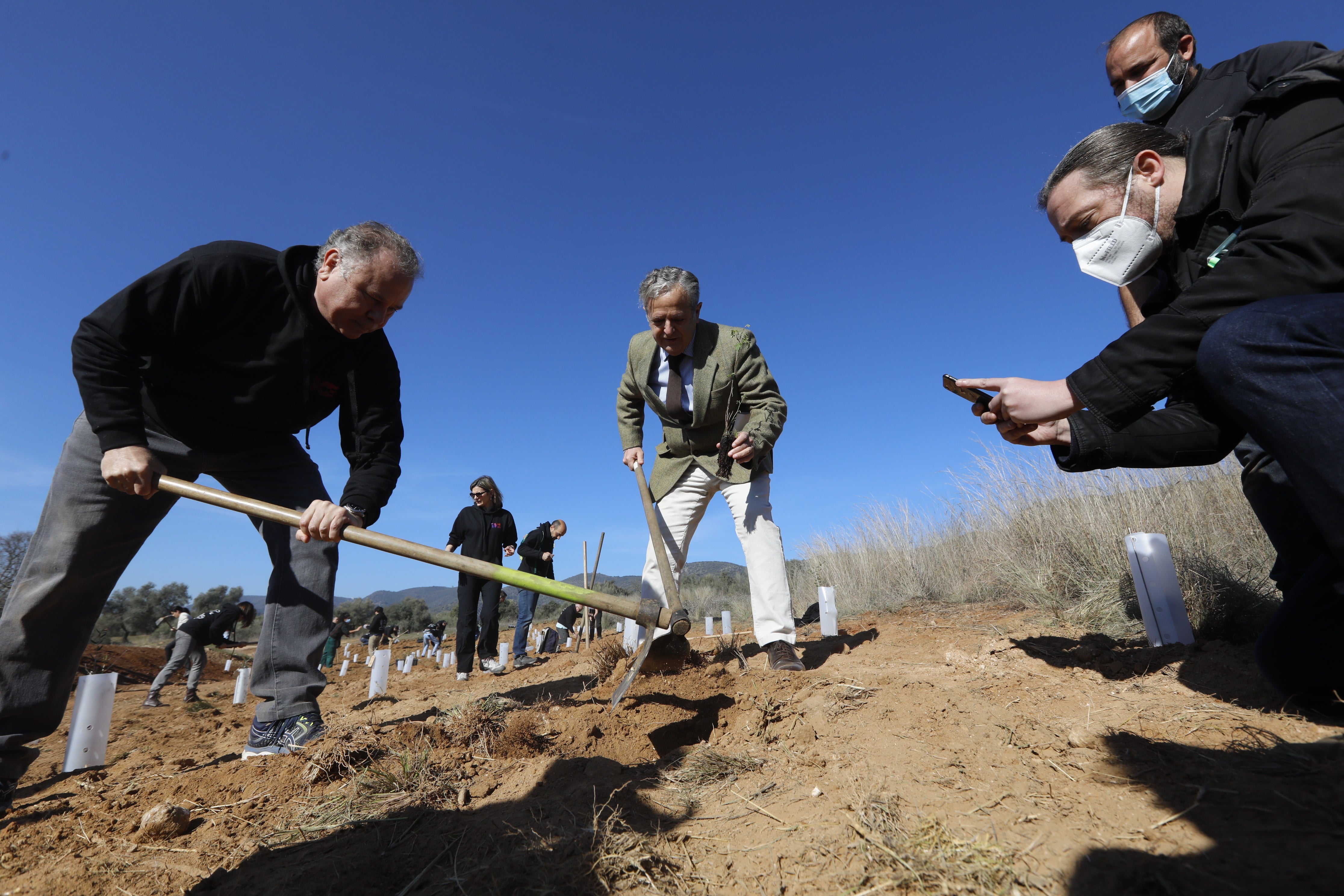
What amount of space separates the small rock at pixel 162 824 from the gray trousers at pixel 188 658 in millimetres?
6421

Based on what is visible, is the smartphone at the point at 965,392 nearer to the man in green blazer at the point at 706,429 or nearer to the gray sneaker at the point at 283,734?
the man in green blazer at the point at 706,429

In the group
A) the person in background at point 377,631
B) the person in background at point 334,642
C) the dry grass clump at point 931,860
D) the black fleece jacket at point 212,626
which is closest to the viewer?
the dry grass clump at point 931,860

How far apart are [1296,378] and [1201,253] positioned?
545 mm

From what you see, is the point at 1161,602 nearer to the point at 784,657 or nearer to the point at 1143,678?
the point at 1143,678

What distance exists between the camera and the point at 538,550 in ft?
27.5

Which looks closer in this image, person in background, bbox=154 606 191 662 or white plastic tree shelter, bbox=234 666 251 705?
white plastic tree shelter, bbox=234 666 251 705

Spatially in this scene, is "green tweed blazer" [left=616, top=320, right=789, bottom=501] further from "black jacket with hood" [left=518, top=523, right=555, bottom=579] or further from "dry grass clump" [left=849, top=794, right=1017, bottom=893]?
"black jacket with hood" [left=518, top=523, right=555, bottom=579]

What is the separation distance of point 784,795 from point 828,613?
297cm

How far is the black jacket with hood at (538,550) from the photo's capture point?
8.30 meters

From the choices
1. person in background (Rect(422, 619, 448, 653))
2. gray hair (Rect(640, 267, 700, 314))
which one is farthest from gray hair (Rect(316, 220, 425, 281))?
person in background (Rect(422, 619, 448, 653))

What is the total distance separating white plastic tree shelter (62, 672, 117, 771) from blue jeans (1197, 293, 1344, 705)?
426 cm

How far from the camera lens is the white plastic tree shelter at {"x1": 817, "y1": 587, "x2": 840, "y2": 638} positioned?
14.3 ft

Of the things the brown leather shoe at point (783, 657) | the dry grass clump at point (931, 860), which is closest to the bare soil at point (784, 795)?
the dry grass clump at point (931, 860)

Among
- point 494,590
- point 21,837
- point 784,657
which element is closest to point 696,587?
point 494,590
